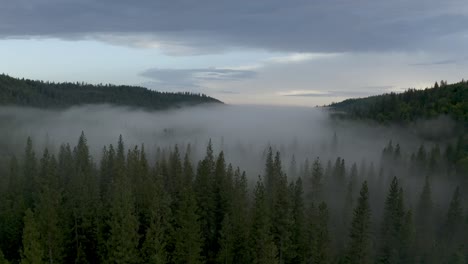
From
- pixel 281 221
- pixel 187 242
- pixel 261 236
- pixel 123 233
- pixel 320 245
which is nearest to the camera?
pixel 123 233

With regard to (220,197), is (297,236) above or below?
below

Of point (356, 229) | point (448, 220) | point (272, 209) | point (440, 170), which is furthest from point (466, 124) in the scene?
point (272, 209)

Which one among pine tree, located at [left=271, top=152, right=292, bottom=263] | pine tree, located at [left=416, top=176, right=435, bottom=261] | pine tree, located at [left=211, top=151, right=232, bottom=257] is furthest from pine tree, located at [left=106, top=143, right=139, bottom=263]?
pine tree, located at [left=416, top=176, right=435, bottom=261]

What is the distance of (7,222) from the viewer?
67.2m

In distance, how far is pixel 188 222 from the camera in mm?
53906

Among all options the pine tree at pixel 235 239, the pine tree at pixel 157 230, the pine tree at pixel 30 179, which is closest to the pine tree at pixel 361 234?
the pine tree at pixel 235 239

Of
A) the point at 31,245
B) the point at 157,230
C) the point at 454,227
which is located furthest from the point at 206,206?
the point at 454,227

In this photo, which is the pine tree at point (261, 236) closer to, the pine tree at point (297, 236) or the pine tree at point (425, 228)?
the pine tree at point (297, 236)

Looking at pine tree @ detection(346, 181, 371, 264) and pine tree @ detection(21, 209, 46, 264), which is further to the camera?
pine tree @ detection(346, 181, 371, 264)

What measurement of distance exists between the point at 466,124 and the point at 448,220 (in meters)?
108

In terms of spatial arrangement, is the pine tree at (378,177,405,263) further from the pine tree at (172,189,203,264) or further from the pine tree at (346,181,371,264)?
the pine tree at (172,189,203,264)

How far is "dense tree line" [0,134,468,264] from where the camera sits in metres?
52.8

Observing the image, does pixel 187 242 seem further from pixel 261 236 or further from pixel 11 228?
pixel 11 228

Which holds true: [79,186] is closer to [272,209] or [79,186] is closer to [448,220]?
[272,209]
